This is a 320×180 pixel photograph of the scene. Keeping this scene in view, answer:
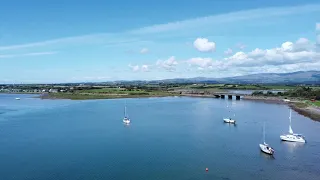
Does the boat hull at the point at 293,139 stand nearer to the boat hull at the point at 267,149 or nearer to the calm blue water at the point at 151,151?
the calm blue water at the point at 151,151

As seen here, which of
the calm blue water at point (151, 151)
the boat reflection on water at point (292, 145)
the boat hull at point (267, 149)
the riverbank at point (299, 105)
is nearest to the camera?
the calm blue water at point (151, 151)

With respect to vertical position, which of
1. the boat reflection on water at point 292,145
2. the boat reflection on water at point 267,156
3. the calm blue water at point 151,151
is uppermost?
the calm blue water at point 151,151

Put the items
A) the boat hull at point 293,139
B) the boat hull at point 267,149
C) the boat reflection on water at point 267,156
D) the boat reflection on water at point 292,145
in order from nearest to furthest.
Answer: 1. the boat reflection on water at point 267,156
2. the boat hull at point 267,149
3. the boat reflection on water at point 292,145
4. the boat hull at point 293,139

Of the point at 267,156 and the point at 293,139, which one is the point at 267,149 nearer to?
the point at 267,156

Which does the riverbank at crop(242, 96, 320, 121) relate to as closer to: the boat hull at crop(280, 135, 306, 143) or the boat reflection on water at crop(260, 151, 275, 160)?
the boat hull at crop(280, 135, 306, 143)

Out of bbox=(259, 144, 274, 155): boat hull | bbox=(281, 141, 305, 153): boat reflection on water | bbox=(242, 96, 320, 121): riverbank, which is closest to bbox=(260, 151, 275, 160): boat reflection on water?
bbox=(259, 144, 274, 155): boat hull

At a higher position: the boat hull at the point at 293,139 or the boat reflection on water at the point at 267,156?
the boat hull at the point at 293,139

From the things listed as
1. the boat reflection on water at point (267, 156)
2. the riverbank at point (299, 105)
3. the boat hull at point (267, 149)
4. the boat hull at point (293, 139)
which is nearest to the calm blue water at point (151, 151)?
the boat reflection on water at point (267, 156)

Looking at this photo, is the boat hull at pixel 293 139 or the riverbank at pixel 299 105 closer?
the boat hull at pixel 293 139

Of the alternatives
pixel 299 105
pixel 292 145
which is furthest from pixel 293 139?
pixel 299 105

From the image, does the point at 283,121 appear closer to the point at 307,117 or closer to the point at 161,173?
the point at 307,117
